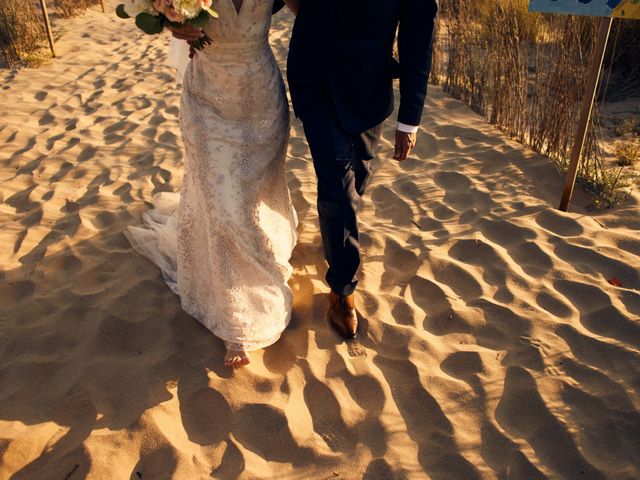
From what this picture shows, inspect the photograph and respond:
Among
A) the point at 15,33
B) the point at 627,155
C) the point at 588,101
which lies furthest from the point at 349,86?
the point at 15,33

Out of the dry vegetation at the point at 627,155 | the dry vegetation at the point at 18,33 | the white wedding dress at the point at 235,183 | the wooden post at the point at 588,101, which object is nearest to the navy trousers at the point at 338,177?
the white wedding dress at the point at 235,183

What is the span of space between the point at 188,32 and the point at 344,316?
133 cm

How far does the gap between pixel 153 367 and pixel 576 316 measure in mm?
1858

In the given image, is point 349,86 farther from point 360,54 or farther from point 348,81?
point 360,54

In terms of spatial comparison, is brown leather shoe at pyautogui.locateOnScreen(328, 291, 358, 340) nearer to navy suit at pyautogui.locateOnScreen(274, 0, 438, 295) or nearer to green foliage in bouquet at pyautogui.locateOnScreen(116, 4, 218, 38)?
navy suit at pyautogui.locateOnScreen(274, 0, 438, 295)

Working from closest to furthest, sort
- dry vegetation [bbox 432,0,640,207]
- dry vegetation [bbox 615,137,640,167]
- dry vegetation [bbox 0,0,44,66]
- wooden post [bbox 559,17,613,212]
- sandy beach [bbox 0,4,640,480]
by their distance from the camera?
A: sandy beach [bbox 0,4,640,480] → wooden post [bbox 559,17,613,212] → dry vegetation [bbox 432,0,640,207] → dry vegetation [bbox 615,137,640,167] → dry vegetation [bbox 0,0,44,66]

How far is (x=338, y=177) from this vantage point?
2195mm

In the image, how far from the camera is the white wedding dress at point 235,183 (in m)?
2.20

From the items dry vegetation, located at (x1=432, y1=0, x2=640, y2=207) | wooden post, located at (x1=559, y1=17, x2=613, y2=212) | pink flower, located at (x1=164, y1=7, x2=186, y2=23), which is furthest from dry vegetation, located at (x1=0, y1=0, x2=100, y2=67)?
wooden post, located at (x1=559, y1=17, x2=613, y2=212)

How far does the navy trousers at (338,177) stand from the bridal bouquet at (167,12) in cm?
55

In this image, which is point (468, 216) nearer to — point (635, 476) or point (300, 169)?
point (300, 169)

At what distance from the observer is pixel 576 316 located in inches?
93.5

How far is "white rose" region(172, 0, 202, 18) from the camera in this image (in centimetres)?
175

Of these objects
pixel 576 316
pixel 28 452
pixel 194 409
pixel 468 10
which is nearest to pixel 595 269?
pixel 576 316
